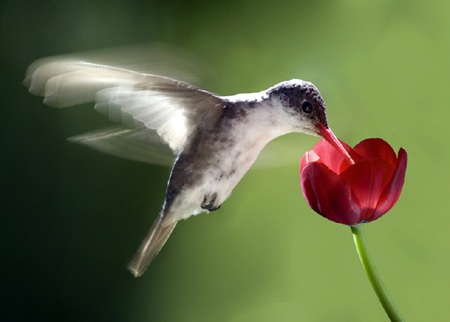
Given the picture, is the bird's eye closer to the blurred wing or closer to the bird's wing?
the bird's wing

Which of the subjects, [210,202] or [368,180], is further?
[210,202]

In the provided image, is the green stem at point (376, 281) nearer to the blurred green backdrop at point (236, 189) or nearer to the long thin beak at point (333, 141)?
the long thin beak at point (333, 141)

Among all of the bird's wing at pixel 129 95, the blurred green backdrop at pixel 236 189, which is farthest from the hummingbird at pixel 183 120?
the blurred green backdrop at pixel 236 189

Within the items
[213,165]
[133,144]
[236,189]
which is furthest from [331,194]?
[236,189]

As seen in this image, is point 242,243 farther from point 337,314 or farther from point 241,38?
point 241,38

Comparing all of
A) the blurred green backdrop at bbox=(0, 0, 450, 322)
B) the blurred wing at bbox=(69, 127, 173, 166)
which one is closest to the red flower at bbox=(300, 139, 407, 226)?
the blurred wing at bbox=(69, 127, 173, 166)

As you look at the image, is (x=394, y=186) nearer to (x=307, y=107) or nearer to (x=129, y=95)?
(x=307, y=107)
